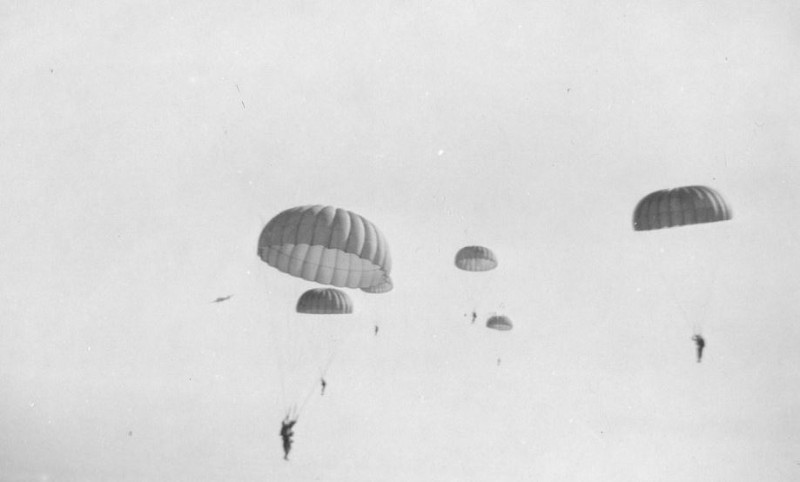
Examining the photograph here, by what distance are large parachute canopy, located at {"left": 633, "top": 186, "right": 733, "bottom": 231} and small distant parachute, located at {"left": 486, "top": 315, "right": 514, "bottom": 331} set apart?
15.4 meters

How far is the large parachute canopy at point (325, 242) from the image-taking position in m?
20.7

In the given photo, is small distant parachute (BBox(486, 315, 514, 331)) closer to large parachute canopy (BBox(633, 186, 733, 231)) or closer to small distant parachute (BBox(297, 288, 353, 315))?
small distant parachute (BBox(297, 288, 353, 315))

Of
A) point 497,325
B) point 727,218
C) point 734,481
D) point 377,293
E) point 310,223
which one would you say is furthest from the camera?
point 734,481

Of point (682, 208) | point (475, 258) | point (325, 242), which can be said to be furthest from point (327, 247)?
point (475, 258)

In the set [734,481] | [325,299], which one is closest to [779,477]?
[734,481]

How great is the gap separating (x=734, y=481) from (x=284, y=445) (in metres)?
209

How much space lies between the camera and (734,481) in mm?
194625

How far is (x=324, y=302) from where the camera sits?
99.7ft

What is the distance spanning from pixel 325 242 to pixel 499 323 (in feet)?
76.9

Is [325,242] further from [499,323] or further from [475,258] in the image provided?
[499,323]

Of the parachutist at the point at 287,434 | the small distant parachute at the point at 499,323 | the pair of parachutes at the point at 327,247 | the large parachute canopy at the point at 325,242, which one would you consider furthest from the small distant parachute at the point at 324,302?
the small distant parachute at the point at 499,323

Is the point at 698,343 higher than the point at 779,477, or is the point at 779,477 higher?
the point at 779,477

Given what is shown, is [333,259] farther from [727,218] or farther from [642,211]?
[727,218]

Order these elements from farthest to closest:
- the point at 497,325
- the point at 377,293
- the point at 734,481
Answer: the point at 734,481
the point at 497,325
the point at 377,293
